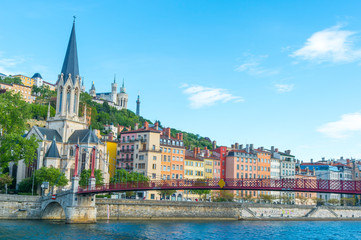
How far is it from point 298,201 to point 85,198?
222 feet

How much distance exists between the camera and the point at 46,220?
167ft

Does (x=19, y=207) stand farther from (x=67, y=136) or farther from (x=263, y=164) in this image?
(x=263, y=164)

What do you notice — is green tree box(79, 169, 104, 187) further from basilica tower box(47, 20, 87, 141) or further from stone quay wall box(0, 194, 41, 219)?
stone quay wall box(0, 194, 41, 219)

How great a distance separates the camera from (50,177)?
5897cm

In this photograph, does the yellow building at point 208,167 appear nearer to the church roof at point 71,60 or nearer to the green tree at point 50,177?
the church roof at point 71,60

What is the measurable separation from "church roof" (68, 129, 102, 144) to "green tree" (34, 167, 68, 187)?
11356 mm

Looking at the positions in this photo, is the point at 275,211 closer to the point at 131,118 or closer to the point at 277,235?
the point at 277,235

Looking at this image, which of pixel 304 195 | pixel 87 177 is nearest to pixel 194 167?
pixel 87 177

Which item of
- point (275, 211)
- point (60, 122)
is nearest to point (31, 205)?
point (60, 122)

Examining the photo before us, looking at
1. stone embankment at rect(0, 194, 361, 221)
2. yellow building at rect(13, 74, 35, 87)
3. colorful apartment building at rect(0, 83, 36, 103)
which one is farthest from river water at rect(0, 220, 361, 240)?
yellow building at rect(13, 74, 35, 87)

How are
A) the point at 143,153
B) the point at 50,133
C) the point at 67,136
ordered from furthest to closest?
the point at 143,153 → the point at 67,136 → the point at 50,133

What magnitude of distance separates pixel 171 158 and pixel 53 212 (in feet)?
103

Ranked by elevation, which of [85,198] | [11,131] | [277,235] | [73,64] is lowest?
[277,235]

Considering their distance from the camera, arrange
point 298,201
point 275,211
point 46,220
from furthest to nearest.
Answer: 1. point 298,201
2. point 275,211
3. point 46,220
